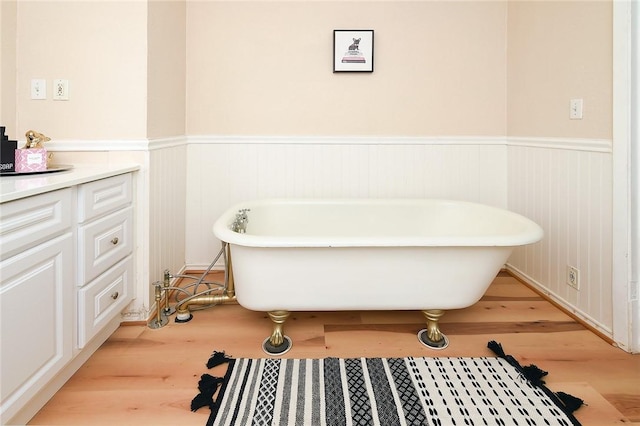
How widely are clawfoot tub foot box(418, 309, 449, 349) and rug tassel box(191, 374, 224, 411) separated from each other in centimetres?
97

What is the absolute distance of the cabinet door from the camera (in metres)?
1.17

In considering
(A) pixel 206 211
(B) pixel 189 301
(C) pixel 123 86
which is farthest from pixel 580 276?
(C) pixel 123 86

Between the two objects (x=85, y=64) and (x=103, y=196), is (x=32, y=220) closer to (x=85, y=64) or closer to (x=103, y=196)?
(x=103, y=196)

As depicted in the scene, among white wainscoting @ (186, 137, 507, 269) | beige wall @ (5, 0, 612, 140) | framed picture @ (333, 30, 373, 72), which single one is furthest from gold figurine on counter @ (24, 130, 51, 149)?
framed picture @ (333, 30, 373, 72)

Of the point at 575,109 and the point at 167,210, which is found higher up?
→ the point at 575,109

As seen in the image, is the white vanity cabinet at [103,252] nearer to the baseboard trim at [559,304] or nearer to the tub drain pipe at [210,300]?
the tub drain pipe at [210,300]

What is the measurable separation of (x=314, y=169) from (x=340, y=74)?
710 mm

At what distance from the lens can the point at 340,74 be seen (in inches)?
115

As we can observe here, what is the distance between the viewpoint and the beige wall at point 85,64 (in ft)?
6.63

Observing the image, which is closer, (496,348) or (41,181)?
(41,181)

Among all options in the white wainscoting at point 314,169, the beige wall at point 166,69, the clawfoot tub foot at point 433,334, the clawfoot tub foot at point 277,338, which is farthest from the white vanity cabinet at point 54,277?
the clawfoot tub foot at point 433,334

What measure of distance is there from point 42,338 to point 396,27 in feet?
9.11

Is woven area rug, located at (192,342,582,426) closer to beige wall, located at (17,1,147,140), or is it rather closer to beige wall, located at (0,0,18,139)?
beige wall, located at (17,1,147,140)

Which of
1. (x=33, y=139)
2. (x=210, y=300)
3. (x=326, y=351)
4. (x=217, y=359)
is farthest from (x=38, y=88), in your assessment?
(x=326, y=351)
